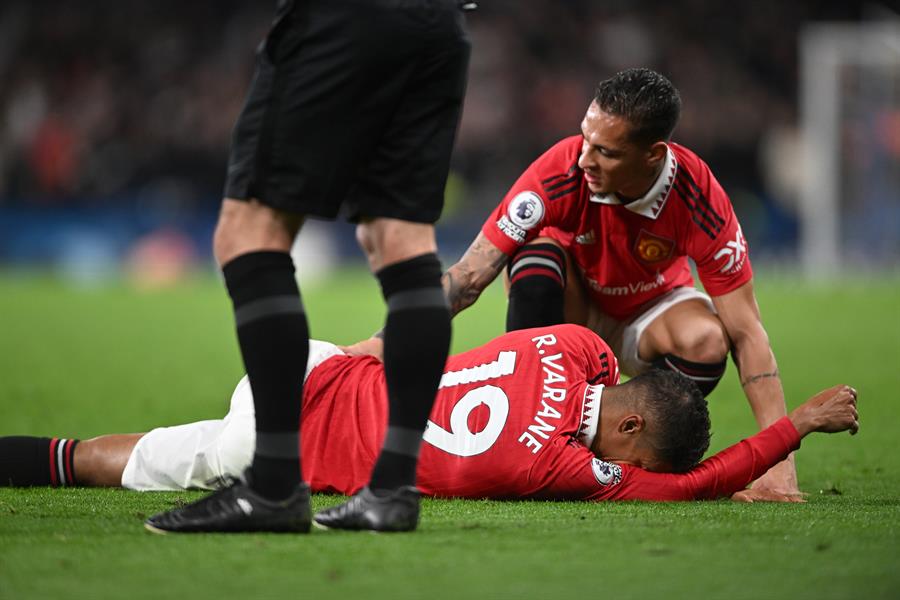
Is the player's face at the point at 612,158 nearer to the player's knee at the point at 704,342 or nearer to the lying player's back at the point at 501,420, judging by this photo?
the player's knee at the point at 704,342

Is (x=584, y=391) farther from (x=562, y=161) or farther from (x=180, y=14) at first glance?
(x=180, y=14)

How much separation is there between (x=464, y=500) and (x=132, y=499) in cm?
92

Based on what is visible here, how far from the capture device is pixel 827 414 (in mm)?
3633

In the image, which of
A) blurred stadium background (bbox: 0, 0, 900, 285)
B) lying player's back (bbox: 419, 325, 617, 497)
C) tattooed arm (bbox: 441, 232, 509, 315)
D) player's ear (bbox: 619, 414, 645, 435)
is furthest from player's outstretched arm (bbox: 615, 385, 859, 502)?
blurred stadium background (bbox: 0, 0, 900, 285)

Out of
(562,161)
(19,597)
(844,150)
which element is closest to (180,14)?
(844,150)

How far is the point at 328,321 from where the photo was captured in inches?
452

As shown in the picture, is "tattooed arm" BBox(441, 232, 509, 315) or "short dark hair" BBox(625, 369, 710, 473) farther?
"tattooed arm" BBox(441, 232, 509, 315)

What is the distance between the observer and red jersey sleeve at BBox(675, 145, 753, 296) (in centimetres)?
437

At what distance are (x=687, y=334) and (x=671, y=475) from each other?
1.13 metres

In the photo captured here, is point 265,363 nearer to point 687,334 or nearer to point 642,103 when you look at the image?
point 642,103

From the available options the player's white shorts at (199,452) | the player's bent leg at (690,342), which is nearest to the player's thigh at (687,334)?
the player's bent leg at (690,342)

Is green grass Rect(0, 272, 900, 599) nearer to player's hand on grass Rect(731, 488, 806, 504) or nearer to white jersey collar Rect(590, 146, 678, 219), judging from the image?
player's hand on grass Rect(731, 488, 806, 504)

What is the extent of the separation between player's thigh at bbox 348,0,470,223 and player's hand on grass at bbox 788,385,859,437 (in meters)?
1.34

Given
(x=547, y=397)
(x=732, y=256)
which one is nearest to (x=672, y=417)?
(x=547, y=397)
